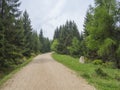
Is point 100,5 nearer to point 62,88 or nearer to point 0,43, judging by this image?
point 0,43

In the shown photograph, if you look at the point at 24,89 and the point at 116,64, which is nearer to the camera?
the point at 24,89

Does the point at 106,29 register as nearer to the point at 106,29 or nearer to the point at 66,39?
the point at 106,29

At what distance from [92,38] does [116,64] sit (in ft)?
14.7

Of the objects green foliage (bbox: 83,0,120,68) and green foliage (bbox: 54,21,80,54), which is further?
green foliage (bbox: 54,21,80,54)

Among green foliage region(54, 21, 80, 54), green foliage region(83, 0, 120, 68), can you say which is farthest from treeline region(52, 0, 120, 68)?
green foliage region(54, 21, 80, 54)

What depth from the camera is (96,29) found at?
2959cm

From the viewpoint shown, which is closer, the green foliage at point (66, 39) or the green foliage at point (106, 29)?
the green foliage at point (106, 29)

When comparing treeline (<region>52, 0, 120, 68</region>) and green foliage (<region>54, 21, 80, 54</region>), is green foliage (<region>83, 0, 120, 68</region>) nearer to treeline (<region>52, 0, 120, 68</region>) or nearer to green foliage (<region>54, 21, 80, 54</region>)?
treeline (<region>52, 0, 120, 68</region>)

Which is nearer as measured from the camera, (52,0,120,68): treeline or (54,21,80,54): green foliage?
(52,0,120,68): treeline

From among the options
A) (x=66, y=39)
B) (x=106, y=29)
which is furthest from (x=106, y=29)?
(x=66, y=39)

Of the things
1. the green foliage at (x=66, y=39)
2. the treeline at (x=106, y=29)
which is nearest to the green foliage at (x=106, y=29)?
the treeline at (x=106, y=29)

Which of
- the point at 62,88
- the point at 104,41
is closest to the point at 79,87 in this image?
the point at 62,88

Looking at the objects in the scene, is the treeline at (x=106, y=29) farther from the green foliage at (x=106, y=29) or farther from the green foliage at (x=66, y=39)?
the green foliage at (x=66, y=39)

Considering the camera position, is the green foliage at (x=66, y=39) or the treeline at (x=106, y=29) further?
the green foliage at (x=66, y=39)
